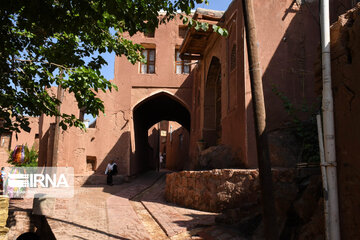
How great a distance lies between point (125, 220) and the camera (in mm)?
6750

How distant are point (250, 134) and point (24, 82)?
4.82 m

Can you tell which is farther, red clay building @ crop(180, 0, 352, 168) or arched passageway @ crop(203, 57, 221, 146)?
arched passageway @ crop(203, 57, 221, 146)

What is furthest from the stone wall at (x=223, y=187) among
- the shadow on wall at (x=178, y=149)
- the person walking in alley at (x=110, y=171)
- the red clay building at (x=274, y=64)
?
the shadow on wall at (x=178, y=149)

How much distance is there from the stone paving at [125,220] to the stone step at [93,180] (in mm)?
4009

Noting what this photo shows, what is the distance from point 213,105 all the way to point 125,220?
21.1 feet

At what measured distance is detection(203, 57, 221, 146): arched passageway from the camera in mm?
11648

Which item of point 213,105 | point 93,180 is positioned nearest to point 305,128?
point 213,105

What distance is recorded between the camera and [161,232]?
595 centimetres

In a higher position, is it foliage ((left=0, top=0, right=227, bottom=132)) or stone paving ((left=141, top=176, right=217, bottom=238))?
foliage ((left=0, top=0, right=227, bottom=132))

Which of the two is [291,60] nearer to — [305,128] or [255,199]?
[305,128]

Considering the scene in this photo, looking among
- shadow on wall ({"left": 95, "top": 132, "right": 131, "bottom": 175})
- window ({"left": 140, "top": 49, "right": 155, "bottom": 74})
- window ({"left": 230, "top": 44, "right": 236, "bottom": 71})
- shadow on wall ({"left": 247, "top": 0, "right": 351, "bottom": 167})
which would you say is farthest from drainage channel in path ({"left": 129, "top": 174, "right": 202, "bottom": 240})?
window ({"left": 140, "top": 49, "right": 155, "bottom": 74})

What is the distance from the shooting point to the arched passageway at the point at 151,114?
16141 millimetres

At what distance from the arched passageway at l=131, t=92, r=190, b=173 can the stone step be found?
4.62 ft

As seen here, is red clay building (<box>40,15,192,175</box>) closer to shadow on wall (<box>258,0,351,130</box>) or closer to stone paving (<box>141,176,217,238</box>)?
stone paving (<box>141,176,217,238</box>)
